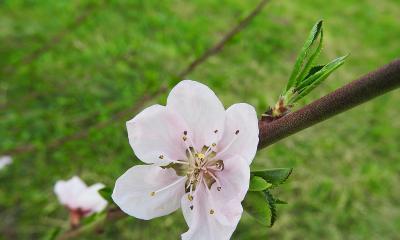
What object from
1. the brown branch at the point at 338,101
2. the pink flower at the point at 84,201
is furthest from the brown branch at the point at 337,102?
the pink flower at the point at 84,201

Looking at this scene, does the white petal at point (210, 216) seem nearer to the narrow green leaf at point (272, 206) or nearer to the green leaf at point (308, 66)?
the narrow green leaf at point (272, 206)

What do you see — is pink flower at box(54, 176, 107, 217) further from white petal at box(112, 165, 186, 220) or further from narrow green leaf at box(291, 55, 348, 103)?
narrow green leaf at box(291, 55, 348, 103)

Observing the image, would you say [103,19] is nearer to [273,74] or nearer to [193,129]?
[273,74]

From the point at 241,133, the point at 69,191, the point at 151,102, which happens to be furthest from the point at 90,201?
the point at 151,102

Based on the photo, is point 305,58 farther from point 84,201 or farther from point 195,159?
point 84,201

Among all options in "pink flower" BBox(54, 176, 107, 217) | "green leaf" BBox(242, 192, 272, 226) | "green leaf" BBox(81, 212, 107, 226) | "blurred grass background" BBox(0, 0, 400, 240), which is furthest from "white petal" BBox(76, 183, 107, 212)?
"green leaf" BBox(242, 192, 272, 226)

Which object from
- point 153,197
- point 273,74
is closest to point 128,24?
point 273,74

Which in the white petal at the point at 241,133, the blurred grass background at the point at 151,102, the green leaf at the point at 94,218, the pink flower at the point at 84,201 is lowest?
the blurred grass background at the point at 151,102
